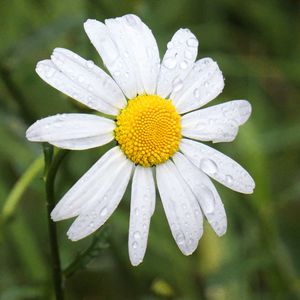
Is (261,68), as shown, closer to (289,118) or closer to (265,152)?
(289,118)

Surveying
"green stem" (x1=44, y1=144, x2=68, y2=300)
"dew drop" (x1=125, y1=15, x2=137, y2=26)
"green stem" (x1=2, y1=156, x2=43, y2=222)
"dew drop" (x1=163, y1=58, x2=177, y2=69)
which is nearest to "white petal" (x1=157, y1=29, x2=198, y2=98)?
"dew drop" (x1=163, y1=58, x2=177, y2=69)

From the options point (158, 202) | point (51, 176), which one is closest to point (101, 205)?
point (51, 176)

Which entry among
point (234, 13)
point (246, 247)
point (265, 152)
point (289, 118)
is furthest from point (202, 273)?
point (234, 13)

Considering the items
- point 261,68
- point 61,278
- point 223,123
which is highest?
point 223,123

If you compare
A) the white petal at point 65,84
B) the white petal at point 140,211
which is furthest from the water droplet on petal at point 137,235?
the white petal at point 65,84

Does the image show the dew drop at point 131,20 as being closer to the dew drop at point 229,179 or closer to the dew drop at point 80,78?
the dew drop at point 80,78
